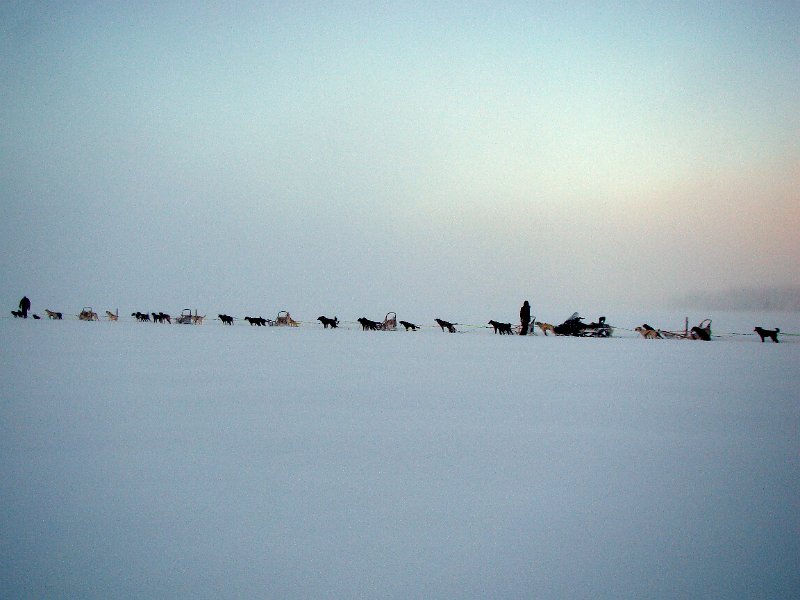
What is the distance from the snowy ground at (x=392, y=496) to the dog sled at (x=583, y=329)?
1631 cm

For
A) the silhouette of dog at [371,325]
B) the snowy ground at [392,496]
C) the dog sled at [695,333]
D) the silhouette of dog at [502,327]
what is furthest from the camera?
the silhouette of dog at [371,325]

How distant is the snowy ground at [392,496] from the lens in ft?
6.16

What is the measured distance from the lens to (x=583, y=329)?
22000mm

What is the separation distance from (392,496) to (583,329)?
2065 centimetres

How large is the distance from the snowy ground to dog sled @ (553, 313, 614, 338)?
16307mm

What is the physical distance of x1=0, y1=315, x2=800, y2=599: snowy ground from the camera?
1878 mm

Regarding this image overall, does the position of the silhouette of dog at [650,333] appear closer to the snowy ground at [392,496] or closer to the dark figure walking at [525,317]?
the dark figure walking at [525,317]

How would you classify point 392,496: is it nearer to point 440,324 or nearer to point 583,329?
point 583,329

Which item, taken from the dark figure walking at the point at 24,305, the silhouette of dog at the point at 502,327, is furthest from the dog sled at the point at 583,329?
the dark figure walking at the point at 24,305

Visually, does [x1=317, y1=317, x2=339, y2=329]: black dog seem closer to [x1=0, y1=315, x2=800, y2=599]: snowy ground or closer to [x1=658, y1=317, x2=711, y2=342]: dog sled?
[x1=658, y1=317, x2=711, y2=342]: dog sled

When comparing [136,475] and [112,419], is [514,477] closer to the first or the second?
[136,475]

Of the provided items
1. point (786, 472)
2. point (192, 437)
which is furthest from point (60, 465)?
point (786, 472)

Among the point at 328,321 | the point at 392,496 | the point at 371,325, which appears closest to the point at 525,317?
the point at 371,325

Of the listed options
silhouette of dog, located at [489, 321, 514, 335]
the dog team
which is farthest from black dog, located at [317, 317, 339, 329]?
silhouette of dog, located at [489, 321, 514, 335]
